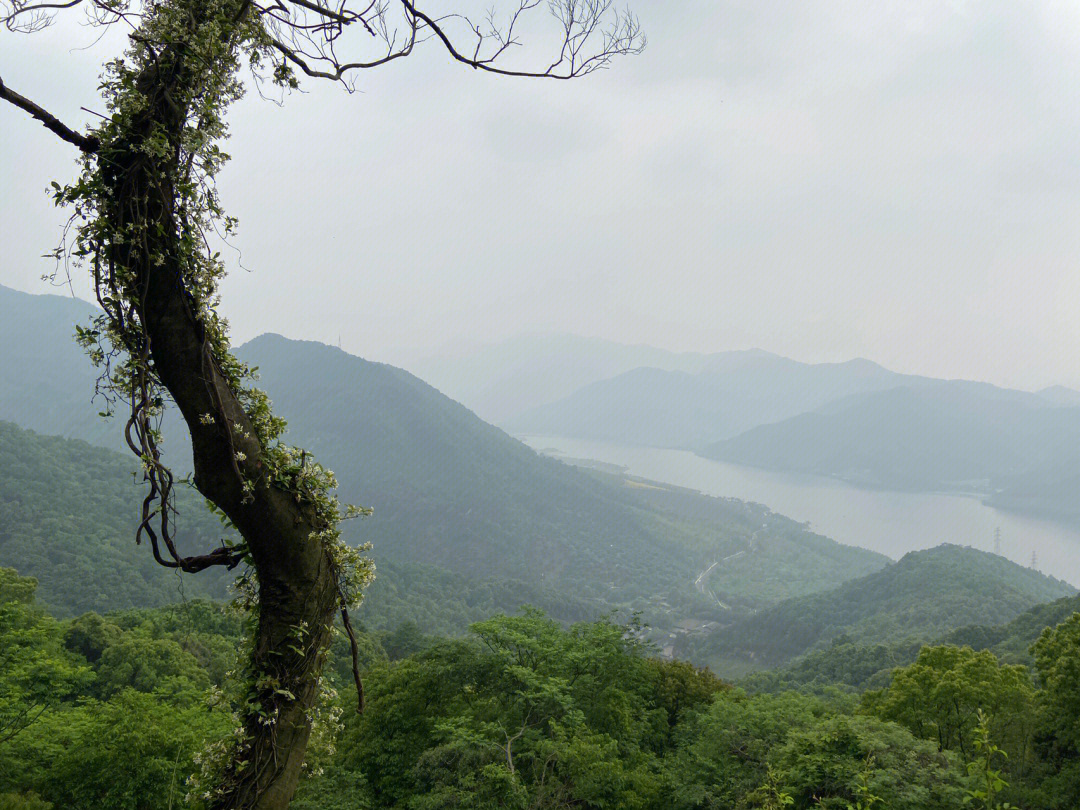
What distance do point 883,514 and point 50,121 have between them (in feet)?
461

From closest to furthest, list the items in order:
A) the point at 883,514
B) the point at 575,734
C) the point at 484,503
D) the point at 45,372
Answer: the point at 575,734
the point at 484,503
the point at 883,514
the point at 45,372

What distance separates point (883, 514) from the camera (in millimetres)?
121938

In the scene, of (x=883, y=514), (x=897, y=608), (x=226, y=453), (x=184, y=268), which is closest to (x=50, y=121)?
(x=184, y=268)

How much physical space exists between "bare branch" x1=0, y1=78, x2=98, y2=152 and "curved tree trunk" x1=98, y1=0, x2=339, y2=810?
48 mm

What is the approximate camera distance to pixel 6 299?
588 feet

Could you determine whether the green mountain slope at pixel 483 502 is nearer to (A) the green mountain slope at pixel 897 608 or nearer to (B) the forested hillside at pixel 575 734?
(A) the green mountain slope at pixel 897 608

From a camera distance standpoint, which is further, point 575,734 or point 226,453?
point 575,734

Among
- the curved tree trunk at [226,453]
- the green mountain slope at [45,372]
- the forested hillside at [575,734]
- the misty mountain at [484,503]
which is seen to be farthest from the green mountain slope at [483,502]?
the curved tree trunk at [226,453]

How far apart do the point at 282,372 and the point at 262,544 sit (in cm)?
15713

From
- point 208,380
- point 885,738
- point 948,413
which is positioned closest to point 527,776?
point 885,738

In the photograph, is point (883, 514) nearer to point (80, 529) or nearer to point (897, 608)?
point (897, 608)

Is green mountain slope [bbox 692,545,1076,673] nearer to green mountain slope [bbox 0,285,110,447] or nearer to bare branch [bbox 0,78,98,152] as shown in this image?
bare branch [bbox 0,78,98,152]

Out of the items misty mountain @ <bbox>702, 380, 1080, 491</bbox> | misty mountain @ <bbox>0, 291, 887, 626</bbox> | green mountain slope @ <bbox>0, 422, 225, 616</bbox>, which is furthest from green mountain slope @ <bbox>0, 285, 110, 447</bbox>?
misty mountain @ <bbox>702, 380, 1080, 491</bbox>

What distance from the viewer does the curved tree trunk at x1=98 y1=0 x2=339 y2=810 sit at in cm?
160
